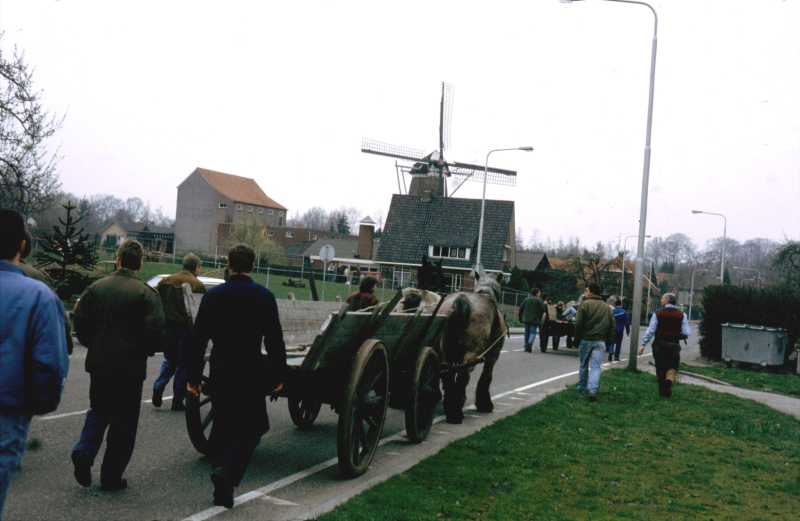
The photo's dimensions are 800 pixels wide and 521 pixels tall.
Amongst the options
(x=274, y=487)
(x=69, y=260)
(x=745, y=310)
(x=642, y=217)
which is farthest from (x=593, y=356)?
(x=69, y=260)

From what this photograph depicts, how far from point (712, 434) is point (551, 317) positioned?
→ 41.0 feet

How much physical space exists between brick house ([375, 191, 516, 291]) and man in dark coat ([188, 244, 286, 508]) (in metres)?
46.3

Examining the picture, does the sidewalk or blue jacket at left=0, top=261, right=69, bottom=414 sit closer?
blue jacket at left=0, top=261, right=69, bottom=414

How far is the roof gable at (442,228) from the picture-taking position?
5212cm

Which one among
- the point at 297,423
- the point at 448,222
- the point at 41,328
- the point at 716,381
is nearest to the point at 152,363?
the point at 297,423

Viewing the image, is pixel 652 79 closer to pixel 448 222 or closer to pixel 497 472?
pixel 497 472

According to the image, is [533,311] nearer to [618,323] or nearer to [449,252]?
[618,323]

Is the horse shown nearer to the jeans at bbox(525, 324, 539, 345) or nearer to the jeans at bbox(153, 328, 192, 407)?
the jeans at bbox(153, 328, 192, 407)

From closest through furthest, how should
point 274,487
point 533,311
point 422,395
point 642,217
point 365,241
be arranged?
point 274,487
point 422,395
point 642,217
point 533,311
point 365,241

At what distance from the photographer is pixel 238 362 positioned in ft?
15.6

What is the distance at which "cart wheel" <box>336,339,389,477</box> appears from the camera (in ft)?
17.9

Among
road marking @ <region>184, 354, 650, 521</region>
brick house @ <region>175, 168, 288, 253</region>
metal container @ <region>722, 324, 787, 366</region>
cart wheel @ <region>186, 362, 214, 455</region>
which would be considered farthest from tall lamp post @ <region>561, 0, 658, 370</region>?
brick house @ <region>175, 168, 288, 253</region>

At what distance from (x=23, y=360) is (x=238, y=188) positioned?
93.9m

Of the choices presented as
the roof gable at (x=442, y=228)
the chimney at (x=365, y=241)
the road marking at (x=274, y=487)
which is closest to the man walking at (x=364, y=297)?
the road marking at (x=274, y=487)
